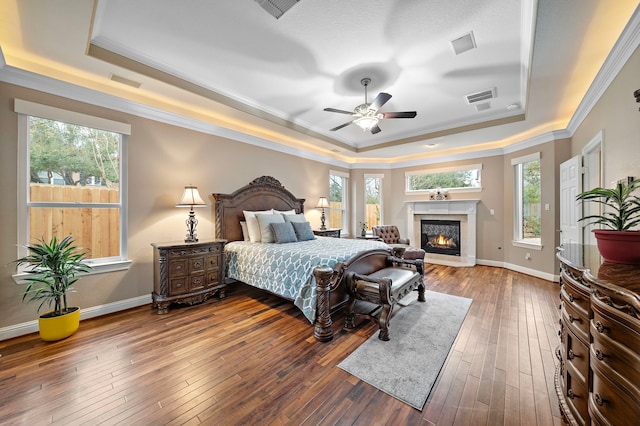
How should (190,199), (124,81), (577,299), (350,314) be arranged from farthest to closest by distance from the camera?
(190,199), (124,81), (350,314), (577,299)

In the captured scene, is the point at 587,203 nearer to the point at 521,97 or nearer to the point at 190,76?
the point at 521,97

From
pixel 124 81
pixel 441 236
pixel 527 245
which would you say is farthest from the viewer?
pixel 441 236

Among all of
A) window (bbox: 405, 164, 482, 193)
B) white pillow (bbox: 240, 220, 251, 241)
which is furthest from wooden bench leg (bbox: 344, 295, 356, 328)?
window (bbox: 405, 164, 482, 193)

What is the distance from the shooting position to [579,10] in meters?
1.91

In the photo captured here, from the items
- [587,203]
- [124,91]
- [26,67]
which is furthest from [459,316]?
[26,67]

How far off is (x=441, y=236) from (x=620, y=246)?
523cm

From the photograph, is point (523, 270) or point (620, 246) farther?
point (523, 270)

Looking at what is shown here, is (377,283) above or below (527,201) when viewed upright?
below

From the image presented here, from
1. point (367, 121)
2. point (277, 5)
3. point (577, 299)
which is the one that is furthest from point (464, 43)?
point (577, 299)

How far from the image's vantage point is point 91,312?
9.76ft

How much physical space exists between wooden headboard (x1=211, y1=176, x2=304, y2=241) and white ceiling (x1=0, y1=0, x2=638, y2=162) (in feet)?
4.09

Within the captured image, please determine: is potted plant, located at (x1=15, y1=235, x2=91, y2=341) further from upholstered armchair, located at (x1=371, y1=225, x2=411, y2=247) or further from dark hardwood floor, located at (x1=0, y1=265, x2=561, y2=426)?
upholstered armchair, located at (x1=371, y1=225, x2=411, y2=247)

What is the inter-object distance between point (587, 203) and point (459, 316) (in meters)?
2.56

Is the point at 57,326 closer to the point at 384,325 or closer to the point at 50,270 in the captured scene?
the point at 50,270
